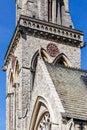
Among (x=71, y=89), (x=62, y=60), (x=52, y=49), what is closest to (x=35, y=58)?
(x=52, y=49)

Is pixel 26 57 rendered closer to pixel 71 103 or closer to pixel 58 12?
pixel 58 12

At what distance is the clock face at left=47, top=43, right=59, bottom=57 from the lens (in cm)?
3909

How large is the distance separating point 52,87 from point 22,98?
11.0 meters

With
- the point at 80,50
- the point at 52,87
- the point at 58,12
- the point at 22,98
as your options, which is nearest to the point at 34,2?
the point at 58,12

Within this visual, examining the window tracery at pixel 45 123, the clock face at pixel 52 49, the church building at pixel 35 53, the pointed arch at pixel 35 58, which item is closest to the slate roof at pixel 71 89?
the church building at pixel 35 53

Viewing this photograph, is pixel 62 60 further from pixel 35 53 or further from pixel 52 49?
pixel 35 53

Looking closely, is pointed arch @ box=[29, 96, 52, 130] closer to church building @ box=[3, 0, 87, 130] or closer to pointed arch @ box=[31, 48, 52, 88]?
church building @ box=[3, 0, 87, 130]

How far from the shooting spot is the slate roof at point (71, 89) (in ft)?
79.4

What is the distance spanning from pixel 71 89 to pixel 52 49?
1333cm

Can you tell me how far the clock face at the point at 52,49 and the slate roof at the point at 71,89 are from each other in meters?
10.1

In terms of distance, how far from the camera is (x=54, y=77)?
89.3 ft

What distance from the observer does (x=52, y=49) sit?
3925 cm

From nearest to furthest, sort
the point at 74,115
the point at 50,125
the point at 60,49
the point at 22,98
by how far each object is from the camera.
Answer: the point at 74,115 < the point at 50,125 < the point at 22,98 < the point at 60,49

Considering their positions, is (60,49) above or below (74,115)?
above
